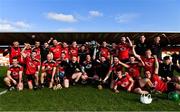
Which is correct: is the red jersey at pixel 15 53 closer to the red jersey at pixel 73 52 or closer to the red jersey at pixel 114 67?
the red jersey at pixel 73 52

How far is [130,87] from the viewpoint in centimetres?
1039

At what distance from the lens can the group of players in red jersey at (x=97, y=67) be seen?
34.3ft

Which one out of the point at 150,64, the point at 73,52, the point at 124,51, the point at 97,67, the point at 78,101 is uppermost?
the point at 124,51

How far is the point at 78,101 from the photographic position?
872 centimetres

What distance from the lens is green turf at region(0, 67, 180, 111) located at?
791 cm

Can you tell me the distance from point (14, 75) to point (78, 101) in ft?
11.0

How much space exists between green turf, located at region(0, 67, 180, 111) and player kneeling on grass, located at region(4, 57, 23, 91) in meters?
0.64

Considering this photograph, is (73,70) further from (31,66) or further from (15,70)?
(15,70)

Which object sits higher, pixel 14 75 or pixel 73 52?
pixel 73 52

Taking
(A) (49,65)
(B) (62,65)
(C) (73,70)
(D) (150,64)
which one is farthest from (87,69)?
(D) (150,64)

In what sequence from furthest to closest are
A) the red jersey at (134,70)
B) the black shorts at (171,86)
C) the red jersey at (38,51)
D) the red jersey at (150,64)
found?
the red jersey at (38,51), the red jersey at (134,70), the red jersey at (150,64), the black shorts at (171,86)

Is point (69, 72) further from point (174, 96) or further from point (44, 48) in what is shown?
point (174, 96)

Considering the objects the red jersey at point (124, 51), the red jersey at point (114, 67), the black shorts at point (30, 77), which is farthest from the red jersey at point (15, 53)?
the red jersey at point (124, 51)

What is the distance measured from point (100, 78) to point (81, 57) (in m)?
1.24
